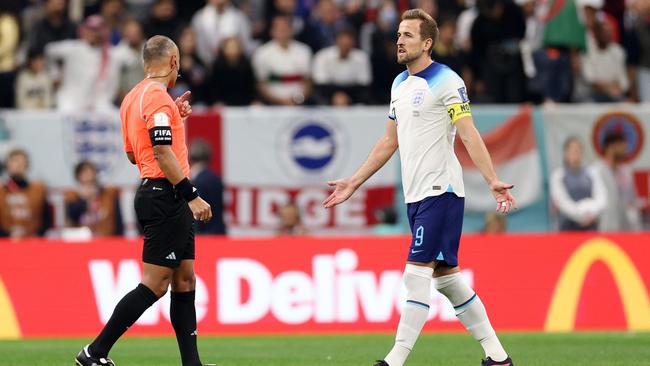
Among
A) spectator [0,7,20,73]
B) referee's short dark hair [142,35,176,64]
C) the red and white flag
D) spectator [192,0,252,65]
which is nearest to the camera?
referee's short dark hair [142,35,176,64]

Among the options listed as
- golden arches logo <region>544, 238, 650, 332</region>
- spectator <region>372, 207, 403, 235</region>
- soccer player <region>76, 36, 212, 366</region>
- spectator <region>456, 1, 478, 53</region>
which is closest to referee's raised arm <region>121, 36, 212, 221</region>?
soccer player <region>76, 36, 212, 366</region>

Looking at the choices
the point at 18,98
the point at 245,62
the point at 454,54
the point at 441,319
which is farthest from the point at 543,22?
the point at 18,98

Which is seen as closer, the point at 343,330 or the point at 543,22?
the point at 343,330

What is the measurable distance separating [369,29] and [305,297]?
6809 mm

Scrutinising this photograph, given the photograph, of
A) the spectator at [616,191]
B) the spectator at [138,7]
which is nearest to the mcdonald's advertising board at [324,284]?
the spectator at [616,191]

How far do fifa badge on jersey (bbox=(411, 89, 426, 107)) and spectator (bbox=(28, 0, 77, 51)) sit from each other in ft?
39.6

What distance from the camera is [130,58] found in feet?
66.1

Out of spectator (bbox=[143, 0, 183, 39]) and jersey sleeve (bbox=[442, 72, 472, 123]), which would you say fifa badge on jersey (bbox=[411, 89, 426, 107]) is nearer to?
jersey sleeve (bbox=[442, 72, 472, 123])

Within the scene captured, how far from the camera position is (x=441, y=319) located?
16.2 m

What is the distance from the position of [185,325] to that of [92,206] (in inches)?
356

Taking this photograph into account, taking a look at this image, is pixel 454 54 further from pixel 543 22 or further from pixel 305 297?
pixel 305 297

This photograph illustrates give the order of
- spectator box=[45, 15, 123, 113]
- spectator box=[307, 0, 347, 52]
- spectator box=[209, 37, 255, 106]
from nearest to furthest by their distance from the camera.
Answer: spectator box=[209, 37, 255, 106], spectator box=[45, 15, 123, 113], spectator box=[307, 0, 347, 52]

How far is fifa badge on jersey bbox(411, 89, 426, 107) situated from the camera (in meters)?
9.88

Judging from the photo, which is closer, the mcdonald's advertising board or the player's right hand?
the player's right hand
